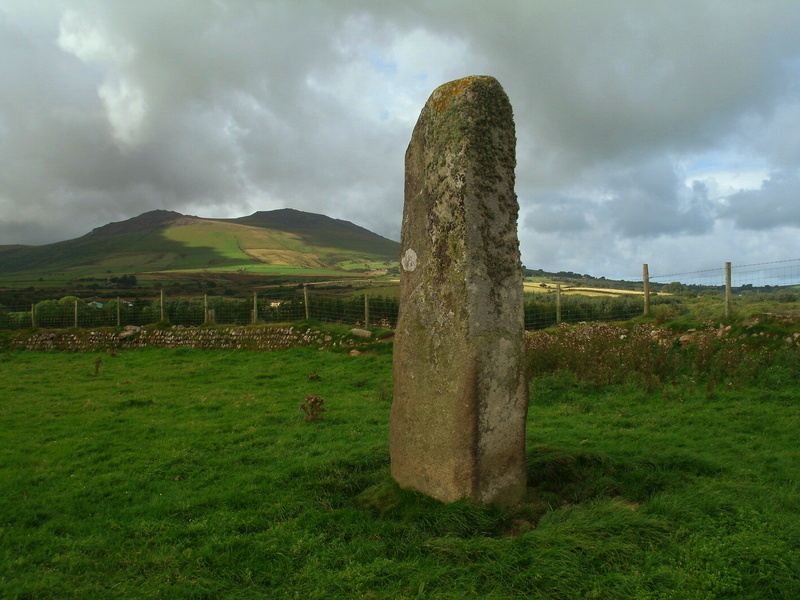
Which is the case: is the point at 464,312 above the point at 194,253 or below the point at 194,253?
below

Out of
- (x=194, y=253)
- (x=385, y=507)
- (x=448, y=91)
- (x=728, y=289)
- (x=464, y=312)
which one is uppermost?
(x=194, y=253)

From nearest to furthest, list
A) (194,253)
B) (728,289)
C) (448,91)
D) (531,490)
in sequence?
(448,91), (531,490), (728,289), (194,253)

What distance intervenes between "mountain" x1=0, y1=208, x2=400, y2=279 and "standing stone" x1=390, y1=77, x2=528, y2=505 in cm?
9996

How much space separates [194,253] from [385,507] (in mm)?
142007

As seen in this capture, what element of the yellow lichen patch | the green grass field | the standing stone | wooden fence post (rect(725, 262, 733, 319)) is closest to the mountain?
wooden fence post (rect(725, 262, 733, 319))

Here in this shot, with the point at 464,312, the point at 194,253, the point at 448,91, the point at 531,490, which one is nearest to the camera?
the point at 464,312

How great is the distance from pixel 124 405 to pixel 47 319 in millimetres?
24376

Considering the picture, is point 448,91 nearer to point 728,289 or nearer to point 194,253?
point 728,289

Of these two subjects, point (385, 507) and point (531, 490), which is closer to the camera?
point (385, 507)

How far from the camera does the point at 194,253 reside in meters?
137

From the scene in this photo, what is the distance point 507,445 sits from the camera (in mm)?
5207

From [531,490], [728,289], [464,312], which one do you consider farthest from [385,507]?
[728,289]

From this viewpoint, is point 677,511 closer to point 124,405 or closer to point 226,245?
point 124,405

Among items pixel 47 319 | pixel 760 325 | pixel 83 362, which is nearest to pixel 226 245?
pixel 47 319
